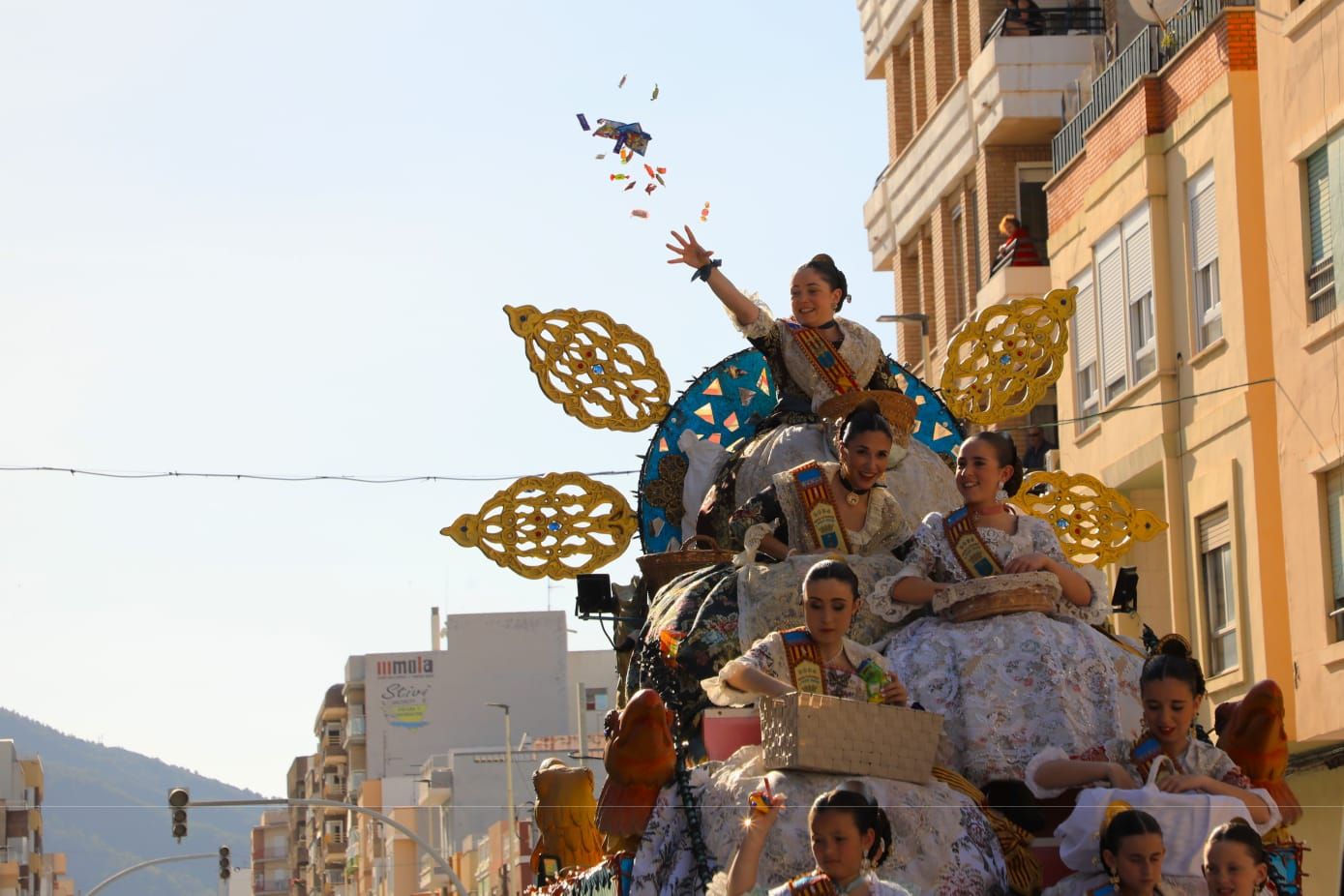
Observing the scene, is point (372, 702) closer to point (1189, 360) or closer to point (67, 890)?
point (67, 890)

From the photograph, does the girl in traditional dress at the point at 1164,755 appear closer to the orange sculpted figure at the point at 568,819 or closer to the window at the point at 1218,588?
the orange sculpted figure at the point at 568,819

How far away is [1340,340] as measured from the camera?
22359mm

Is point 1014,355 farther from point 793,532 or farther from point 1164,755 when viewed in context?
point 1164,755

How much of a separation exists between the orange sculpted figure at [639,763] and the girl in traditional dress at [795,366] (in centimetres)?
295

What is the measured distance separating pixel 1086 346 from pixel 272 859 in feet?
431

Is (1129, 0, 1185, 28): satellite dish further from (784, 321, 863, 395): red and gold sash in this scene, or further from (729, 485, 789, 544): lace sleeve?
(729, 485, 789, 544): lace sleeve

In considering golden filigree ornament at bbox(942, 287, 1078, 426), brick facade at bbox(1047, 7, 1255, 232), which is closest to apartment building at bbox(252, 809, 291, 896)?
brick facade at bbox(1047, 7, 1255, 232)

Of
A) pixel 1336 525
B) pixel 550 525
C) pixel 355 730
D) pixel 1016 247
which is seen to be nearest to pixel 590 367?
pixel 550 525

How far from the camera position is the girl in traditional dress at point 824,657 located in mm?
8555

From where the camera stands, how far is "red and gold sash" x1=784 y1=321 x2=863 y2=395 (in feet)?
38.0

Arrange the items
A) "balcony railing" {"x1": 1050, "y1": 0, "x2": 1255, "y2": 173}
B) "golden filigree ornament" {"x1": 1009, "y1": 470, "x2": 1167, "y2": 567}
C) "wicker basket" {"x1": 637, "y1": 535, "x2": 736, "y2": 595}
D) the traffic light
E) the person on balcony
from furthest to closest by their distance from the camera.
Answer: the person on balcony, the traffic light, "balcony railing" {"x1": 1050, "y1": 0, "x2": 1255, "y2": 173}, "golden filigree ornament" {"x1": 1009, "y1": 470, "x2": 1167, "y2": 567}, "wicker basket" {"x1": 637, "y1": 535, "x2": 736, "y2": 595}

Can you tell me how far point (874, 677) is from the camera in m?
8.61

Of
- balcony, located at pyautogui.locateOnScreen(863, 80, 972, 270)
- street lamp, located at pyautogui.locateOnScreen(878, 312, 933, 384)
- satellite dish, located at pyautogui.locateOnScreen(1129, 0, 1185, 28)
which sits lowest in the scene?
street lamp, located at pyautogui.locateOnScreen(878, 312, 933, 384)

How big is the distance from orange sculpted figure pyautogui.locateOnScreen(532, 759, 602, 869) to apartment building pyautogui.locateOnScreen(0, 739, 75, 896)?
68776 mm
